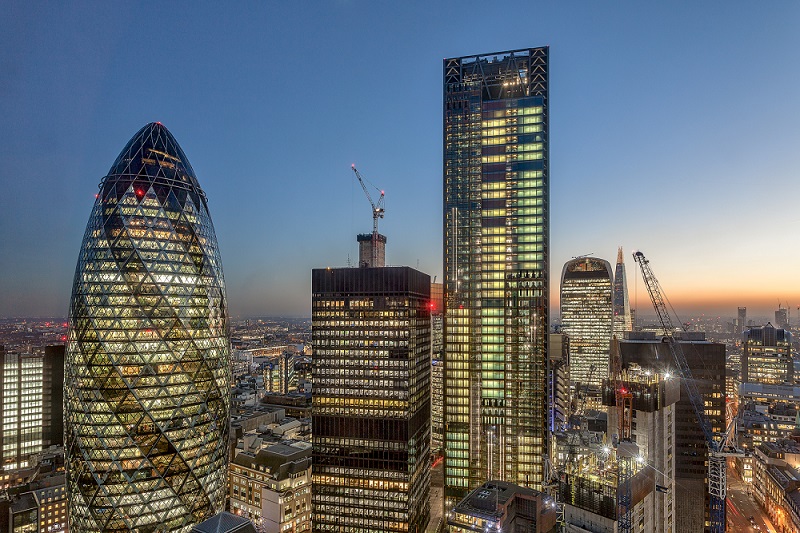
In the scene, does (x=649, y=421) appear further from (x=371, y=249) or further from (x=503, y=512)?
(x=371, y=249)

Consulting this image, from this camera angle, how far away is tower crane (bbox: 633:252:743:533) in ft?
297

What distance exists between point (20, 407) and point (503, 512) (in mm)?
152206

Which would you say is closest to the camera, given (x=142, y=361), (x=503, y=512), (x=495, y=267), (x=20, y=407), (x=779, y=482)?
(x=503, y=512)

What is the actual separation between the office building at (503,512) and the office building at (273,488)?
4815 centimetres

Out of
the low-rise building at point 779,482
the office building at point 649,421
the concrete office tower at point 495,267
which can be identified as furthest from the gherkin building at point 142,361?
the low-rise building at point 779,482

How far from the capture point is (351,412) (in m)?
106

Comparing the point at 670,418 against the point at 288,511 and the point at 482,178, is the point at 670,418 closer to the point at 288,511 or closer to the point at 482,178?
the point at 482,178

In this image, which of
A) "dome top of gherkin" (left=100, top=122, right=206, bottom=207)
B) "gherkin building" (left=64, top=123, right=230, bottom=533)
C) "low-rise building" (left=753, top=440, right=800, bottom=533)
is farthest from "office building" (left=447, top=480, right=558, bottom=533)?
"dome top of gherkin" (left=100, top=122, right=206, bottom=207)

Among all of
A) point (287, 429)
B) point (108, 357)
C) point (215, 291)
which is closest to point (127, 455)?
point (108, 357)

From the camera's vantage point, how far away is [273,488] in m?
110

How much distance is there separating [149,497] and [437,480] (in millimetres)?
91489

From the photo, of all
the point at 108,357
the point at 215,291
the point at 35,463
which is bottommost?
the point at 35,463

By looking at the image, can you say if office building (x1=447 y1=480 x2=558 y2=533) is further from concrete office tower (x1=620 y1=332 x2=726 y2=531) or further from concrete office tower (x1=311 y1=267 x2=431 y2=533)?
concrete office tower (x1=620 y1=332 x2=726 y2=531)

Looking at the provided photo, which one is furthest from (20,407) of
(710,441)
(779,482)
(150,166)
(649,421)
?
(779,482)
